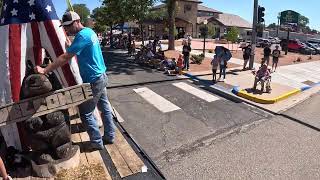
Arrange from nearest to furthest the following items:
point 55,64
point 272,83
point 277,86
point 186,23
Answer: point 55,64 → point 277,86 → point 272,83 → point 186,23

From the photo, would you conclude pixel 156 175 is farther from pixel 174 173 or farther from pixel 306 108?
pixel 306 108

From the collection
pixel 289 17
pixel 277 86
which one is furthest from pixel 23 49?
pixel 289 17

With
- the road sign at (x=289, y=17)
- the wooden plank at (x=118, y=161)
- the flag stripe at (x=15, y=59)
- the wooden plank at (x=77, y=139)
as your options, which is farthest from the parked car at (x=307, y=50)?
the flag stripe at (x=15, y=59)

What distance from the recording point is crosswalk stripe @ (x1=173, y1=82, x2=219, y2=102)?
1029cm

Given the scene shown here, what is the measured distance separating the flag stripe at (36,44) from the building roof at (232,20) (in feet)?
194

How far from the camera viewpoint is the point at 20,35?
4754 mm

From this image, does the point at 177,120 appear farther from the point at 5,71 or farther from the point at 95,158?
the point at 5,71

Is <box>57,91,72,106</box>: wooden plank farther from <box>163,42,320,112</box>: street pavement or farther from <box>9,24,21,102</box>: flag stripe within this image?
<box>163,42,320,112</box>: street pavement

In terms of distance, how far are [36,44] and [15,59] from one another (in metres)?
0.42

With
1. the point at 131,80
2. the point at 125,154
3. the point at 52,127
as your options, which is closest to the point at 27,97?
the point at 52,127

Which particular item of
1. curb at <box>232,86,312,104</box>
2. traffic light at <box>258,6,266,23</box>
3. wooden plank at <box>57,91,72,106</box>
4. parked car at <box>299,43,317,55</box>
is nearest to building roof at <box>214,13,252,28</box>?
parked car at <box>299,43,317,55</box>

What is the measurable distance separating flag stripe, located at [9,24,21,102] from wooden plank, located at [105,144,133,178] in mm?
1630

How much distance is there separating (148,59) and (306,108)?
9138 mm

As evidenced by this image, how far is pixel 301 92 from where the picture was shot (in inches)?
485
